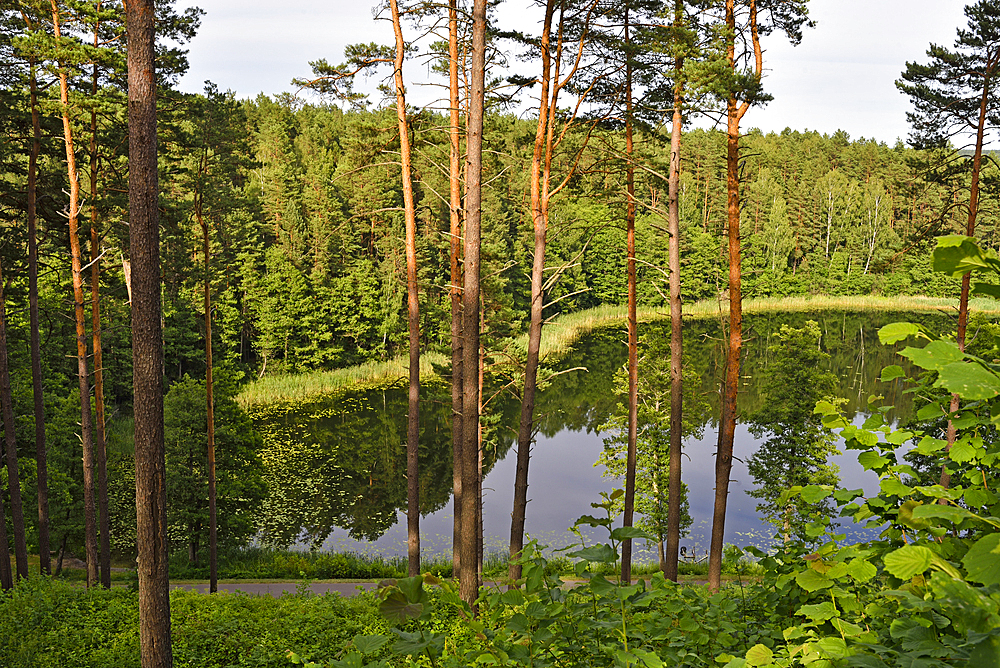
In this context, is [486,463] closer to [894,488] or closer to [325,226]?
[325,226]

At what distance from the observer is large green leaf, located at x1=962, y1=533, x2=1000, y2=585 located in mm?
1095

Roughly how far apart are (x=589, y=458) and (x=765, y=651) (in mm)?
27312

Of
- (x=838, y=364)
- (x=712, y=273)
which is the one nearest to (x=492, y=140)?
(x=838, y=364)

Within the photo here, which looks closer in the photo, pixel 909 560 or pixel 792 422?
pixel 909 560

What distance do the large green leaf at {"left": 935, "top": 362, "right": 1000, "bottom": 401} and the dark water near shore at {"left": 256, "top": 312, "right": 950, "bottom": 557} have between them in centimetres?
1487

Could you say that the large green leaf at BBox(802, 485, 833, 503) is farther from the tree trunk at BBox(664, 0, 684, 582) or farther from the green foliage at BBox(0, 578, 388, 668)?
the tree trunk at BBox(664, 0, 684, 582)

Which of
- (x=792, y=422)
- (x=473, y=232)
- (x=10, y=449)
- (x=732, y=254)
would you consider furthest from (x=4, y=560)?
(x=792, y=422)

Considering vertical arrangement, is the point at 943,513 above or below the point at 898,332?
below

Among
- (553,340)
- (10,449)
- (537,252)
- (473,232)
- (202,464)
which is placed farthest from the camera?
(553,340)

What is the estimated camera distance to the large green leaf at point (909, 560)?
1.43 meters

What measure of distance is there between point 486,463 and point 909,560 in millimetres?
26364

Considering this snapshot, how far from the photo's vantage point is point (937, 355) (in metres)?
1.27

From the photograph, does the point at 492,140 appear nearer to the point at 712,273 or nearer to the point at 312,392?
the point at 312,392

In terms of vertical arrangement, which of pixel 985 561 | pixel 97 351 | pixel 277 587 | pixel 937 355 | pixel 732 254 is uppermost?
pixel 732 254
